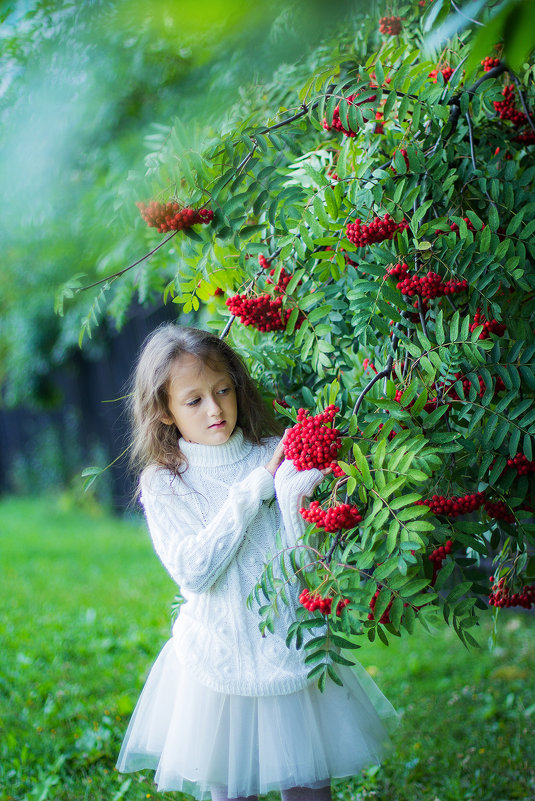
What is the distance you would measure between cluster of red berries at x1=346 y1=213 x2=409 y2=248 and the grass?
5.97ft

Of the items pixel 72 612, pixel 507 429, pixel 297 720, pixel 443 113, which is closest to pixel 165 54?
pixel 443 113

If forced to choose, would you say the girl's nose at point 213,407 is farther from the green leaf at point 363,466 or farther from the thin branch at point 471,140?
the thin branch at point 471,140

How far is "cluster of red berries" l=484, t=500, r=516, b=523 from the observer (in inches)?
67.5

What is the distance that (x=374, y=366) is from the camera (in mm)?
1898

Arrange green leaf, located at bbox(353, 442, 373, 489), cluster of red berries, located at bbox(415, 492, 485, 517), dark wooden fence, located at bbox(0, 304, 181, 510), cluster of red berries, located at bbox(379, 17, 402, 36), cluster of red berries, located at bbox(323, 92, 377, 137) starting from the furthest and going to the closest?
dark wooden fence, located at bbox(0, 304, 181, 510) → cluster of red berries, located at bbox(379, 17, 402, 36) → cluster of red berries, located at bbox(323, 92, 377, 137) → cluster of red berries, located at bbox(415, 492, 485, 517) → green leaf, located at bbox(353, 442, 373, 489)

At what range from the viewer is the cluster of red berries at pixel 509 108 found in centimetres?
195

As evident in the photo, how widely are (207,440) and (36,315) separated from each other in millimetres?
5573

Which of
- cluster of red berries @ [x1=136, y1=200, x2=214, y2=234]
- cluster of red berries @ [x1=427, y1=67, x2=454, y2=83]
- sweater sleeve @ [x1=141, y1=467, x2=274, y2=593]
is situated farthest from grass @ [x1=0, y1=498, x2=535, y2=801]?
cluster of red berries @ [x1=427, y1=67, x2=454, y2=83]

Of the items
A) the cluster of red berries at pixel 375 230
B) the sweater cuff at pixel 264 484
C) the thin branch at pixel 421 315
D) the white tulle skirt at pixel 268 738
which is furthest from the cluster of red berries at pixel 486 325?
the white tulle skirt at pixel 268 738

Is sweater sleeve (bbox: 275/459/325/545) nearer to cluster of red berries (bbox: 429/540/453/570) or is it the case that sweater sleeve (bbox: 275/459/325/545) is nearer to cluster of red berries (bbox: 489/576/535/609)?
cluster of red berries (bbox: 429/540/453/570)

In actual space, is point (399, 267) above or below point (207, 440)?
above

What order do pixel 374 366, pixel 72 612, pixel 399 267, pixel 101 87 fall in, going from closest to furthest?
pixel 101 87
pixel 399 267
pixel 374 366
pixel 72 612

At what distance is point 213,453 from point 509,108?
1182mm

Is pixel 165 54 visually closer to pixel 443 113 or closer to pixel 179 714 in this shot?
pixel 443 113
